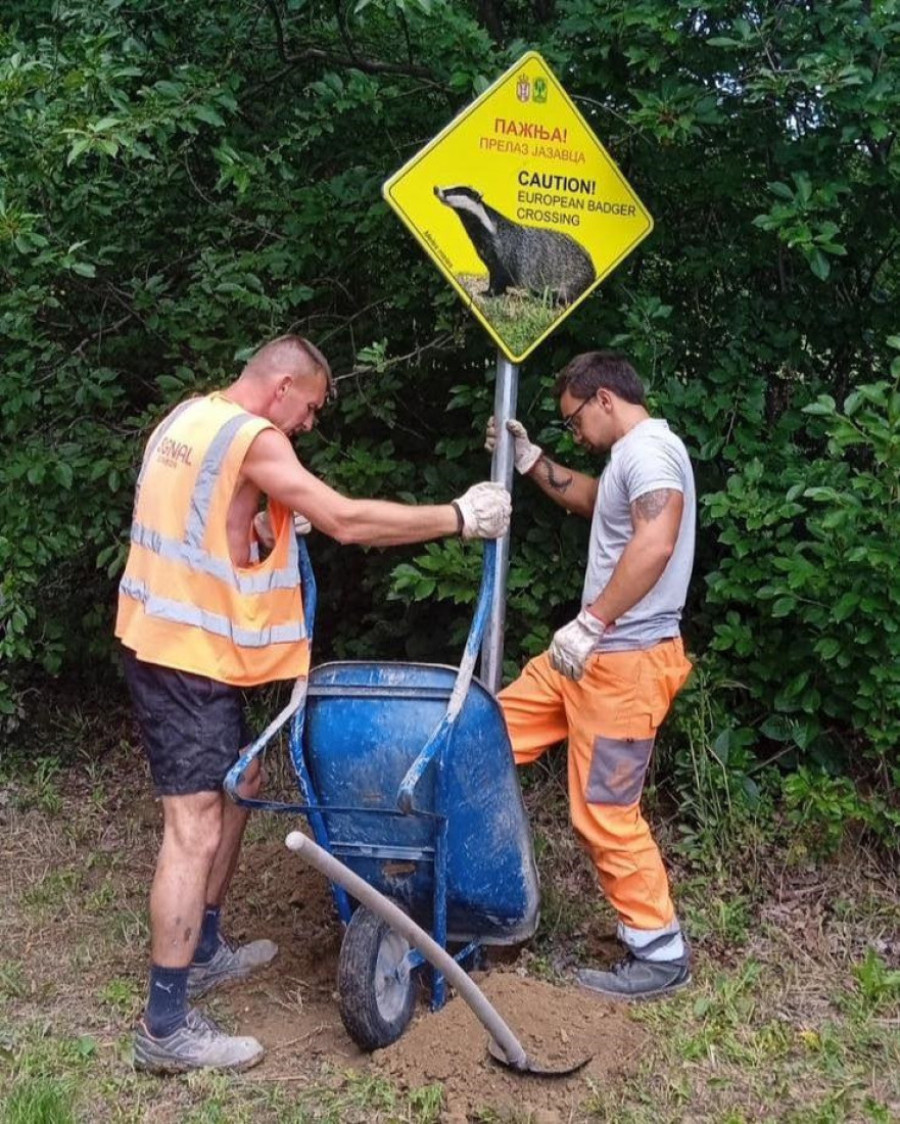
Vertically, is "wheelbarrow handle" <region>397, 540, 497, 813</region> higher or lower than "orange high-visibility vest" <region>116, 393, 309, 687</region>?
lower

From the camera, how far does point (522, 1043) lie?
3521 millimetres

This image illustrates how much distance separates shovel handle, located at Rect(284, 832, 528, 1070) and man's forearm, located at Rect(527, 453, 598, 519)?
165 centimetres

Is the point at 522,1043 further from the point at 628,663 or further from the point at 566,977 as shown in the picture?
the point at 628,663

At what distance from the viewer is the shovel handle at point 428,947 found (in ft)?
10.0

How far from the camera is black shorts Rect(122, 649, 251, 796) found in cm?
363

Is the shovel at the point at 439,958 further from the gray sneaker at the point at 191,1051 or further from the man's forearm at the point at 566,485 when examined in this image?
the man's forearm at the point at 566,485

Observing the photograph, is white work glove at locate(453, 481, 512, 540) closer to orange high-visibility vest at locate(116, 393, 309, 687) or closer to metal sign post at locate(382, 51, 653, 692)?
metal sign post at locate(382, 51, 653, 692)

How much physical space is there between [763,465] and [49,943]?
3.07m

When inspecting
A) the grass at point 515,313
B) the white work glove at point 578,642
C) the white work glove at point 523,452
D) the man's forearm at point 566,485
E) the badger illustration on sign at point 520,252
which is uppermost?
the badger illustration on sign at point 520,252

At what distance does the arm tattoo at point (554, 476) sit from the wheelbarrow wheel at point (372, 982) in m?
1.62

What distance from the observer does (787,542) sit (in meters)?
4.43

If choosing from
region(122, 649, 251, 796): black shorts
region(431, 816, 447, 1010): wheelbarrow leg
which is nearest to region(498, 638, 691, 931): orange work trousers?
region(431, 816, 447, 1010): wheelbarrow leg

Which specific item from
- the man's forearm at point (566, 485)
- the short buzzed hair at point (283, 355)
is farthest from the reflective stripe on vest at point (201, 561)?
the man's forearm at point (566, 485)

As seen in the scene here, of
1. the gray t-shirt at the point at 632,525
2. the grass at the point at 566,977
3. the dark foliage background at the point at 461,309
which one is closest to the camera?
the grass at the point at 566,977
